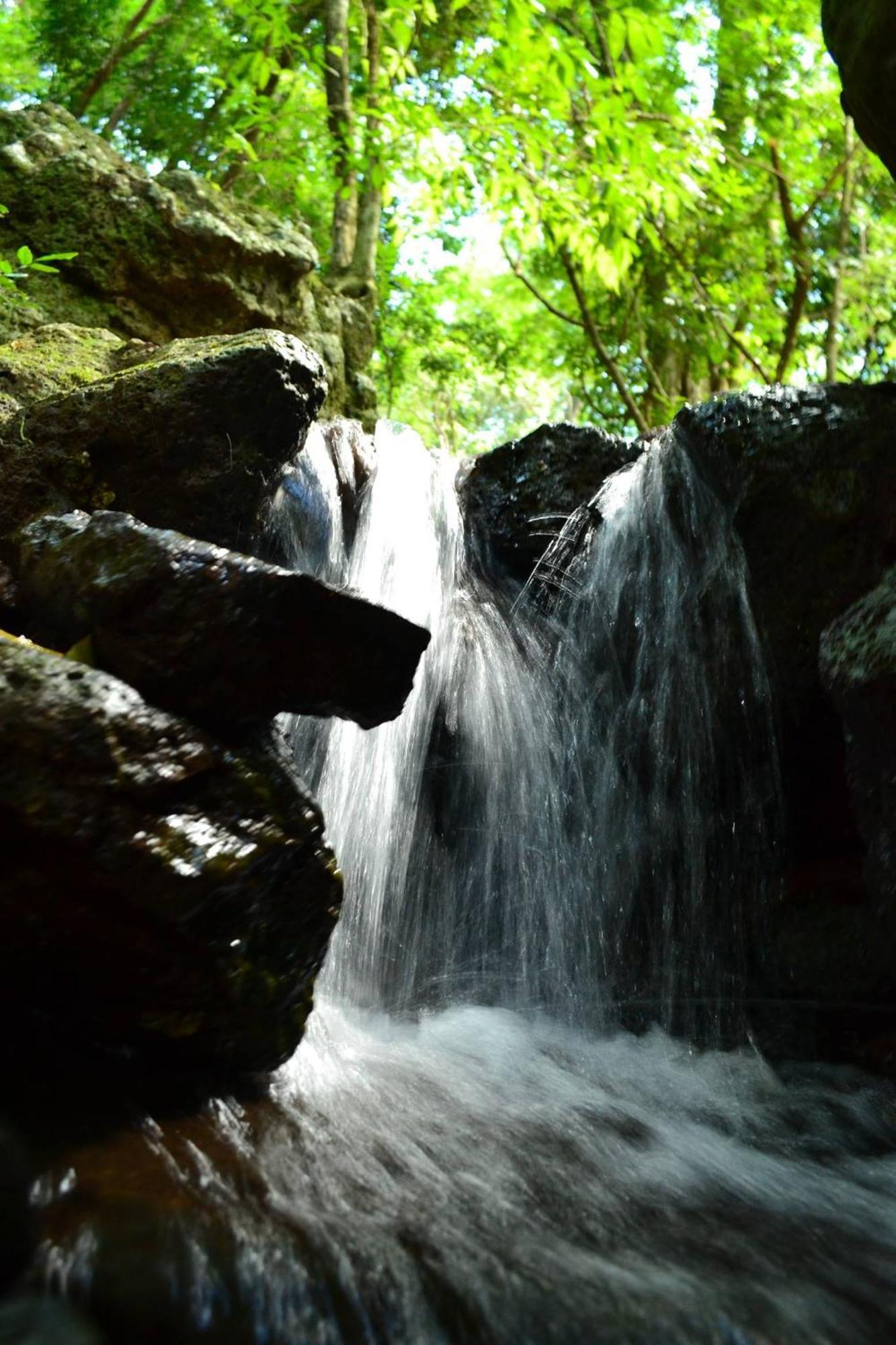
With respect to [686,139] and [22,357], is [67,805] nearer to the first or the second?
[22,357]

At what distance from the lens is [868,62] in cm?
343

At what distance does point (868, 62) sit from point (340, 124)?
16.4 feet

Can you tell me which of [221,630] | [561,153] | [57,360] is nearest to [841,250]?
[561,153]

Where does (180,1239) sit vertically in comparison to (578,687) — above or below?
below

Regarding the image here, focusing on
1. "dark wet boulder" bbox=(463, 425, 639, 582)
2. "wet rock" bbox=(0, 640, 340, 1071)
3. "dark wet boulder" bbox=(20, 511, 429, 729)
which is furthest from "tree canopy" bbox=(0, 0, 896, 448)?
"wet rock" bbox=(0, 640, 340, 1071)

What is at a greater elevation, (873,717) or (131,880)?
(873,717)

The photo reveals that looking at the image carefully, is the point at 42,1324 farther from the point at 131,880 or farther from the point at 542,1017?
the point at 542,1017

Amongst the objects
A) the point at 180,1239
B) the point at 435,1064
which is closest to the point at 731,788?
the point at 435,1064

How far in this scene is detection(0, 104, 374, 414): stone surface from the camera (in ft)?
19.0

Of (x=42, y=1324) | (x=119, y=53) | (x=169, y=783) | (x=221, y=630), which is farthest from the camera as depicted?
(x=119, y=53)

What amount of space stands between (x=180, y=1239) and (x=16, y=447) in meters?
3.13

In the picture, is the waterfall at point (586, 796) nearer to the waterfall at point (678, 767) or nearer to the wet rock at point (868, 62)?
the waterfall at point (678, 767)

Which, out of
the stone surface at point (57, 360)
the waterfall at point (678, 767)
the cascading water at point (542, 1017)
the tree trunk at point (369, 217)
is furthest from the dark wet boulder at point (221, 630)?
the tree trunk at point (369, 217)

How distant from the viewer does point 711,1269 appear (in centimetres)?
180
